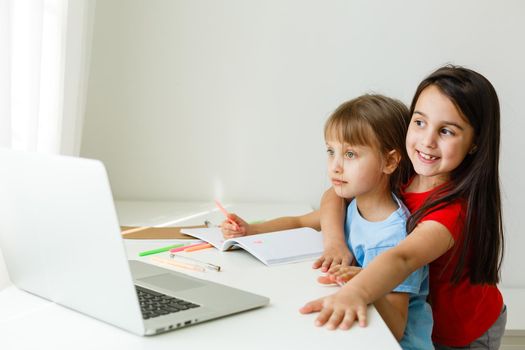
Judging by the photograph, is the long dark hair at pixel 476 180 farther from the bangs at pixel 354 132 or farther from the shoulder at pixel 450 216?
the bangs at pixel 354 132

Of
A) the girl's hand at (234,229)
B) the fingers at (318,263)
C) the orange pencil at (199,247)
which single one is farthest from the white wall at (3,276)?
the fingers at (318,263)

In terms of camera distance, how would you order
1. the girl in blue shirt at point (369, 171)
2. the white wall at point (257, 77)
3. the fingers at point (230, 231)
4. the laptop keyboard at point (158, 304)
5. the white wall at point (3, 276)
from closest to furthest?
the laptop keyboard at point (158, 304) → the white wall at point (3, 276) → the girl in blue shirt at point (369, 171) → the fingers at point (230, 231) → the white wall at point (257, 77)

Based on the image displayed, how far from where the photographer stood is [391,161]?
4.74 feet

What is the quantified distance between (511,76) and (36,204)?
1634 mm

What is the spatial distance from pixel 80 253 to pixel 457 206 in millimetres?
724

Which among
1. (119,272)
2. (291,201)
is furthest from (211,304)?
(291,201)

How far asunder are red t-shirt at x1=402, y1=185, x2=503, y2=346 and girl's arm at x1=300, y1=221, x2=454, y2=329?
Answer: 16 centimetres

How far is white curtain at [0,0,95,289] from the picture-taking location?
4.27ft

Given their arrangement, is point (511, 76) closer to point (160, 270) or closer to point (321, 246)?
point (321, 246)

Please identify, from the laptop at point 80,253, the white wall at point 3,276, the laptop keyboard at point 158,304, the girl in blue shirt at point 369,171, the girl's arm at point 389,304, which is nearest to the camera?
the laptop at point 80,253

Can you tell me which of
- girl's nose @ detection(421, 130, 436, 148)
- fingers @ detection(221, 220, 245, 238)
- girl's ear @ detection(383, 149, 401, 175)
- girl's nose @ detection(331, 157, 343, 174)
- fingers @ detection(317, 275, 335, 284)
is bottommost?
fingers @ detection(221, 220, 245, 238)

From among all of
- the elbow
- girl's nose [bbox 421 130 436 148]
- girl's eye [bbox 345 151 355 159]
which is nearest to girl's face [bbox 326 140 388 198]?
girl's eye [bbox 345 151 355 159]

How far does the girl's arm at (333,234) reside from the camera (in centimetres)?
130

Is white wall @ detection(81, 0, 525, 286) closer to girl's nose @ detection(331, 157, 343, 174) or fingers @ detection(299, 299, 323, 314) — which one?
girl's nose @ detection(331, 157, 343, 174)
